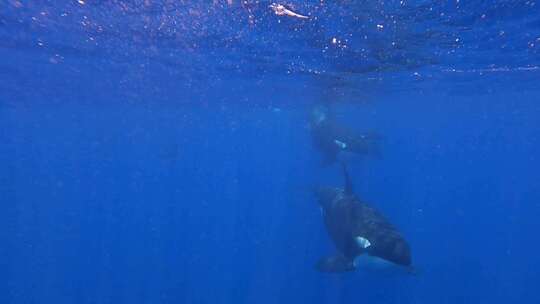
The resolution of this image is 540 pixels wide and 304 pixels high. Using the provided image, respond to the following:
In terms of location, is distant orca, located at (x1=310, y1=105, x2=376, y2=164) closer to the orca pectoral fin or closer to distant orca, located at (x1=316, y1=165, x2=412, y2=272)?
distant orca, located at (x1=316, y1=165, x2=412, y2=272)

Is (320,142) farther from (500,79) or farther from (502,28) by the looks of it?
(502,28)

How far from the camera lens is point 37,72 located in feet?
76.0

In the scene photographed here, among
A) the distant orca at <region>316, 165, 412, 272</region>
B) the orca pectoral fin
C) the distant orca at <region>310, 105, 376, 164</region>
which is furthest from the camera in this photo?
the distant orca at <region>310, 105, 376, 164</region>

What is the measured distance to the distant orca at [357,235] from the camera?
10.2 m

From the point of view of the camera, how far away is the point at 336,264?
1162 centimetres

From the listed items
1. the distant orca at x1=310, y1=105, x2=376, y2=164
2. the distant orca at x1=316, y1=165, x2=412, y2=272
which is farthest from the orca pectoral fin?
the distant orca at x1=310, y1=105, x2=376, y2=164

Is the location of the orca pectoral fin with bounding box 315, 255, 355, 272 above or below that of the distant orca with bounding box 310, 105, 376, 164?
above

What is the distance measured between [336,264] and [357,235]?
904 millimetres

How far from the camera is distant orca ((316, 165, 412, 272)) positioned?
1016 cm

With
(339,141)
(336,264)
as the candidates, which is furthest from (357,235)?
(339,141)

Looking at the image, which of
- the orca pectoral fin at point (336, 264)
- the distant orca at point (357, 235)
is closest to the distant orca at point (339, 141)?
the distant orca at point (357, 235)

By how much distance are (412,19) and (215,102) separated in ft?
84.4

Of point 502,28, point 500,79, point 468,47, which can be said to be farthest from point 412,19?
point 500,79

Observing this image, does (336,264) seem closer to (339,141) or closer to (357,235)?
(357,235)
